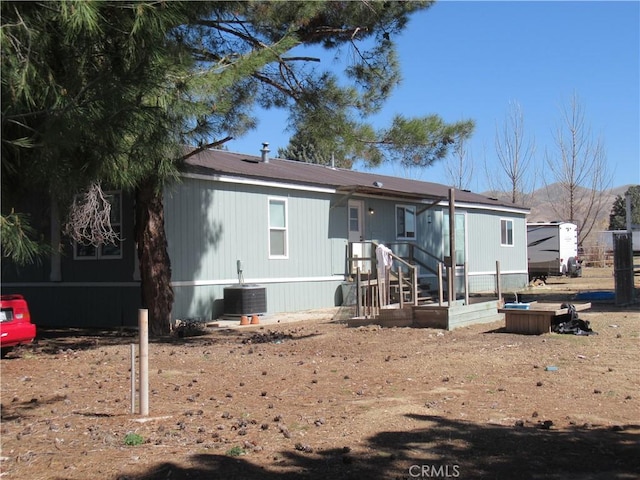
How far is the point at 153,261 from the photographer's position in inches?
484

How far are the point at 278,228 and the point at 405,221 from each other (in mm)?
5340

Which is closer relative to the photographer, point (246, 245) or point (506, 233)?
point (246, 245)

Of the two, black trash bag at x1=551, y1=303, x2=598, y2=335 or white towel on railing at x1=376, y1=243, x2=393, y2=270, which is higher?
white towel on railing at x1=376, y1=243, x2=393, y2=270

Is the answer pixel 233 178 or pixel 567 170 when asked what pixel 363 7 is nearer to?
pixel 233 178

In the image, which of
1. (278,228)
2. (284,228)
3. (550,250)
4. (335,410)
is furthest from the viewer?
(550,250)

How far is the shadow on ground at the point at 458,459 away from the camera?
4449 mm

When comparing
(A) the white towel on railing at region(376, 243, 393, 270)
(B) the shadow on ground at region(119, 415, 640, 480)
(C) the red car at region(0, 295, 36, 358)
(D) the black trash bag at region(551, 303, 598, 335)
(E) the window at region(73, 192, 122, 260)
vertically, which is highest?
(E) the window at region(73, 192, 122, 260)

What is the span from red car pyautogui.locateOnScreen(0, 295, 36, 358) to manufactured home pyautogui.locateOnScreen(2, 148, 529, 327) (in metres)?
2.25

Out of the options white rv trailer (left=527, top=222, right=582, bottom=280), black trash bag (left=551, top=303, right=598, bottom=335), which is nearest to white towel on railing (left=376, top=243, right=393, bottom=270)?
black trash bag (left=551, top=303, right=598, bottom=335)

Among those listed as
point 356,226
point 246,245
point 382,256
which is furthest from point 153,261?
point 356,226

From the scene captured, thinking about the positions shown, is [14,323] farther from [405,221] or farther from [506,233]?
[506,233]

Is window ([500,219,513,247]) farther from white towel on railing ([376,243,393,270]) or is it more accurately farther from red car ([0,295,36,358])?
red car ([0,295,36,358])

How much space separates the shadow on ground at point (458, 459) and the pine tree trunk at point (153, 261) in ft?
25.2

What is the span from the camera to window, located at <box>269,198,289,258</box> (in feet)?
53.2
